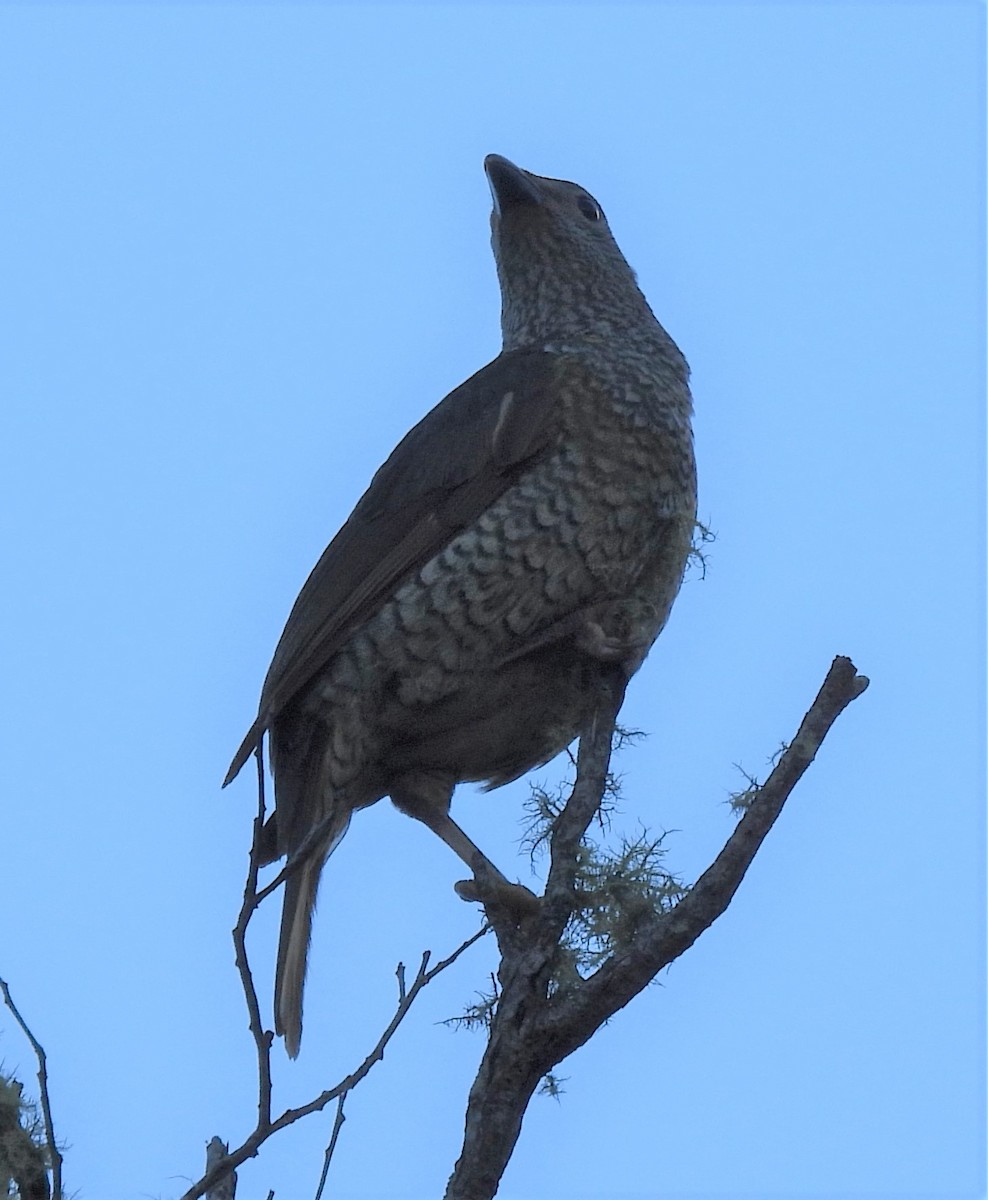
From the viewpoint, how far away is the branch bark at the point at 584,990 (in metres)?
3.16

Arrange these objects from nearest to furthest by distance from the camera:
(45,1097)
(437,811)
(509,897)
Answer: (45,1097) → (509,897) → (437,811)

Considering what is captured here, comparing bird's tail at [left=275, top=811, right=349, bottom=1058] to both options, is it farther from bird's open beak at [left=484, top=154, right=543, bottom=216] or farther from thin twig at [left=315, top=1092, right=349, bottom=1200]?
bird's open beak at [left=484, top=154, right=543, bottom=216]

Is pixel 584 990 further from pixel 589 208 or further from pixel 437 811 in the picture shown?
pixel 589 208

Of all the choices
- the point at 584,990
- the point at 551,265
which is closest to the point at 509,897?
the point at 584,990

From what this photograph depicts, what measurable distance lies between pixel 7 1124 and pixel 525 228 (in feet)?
11.7

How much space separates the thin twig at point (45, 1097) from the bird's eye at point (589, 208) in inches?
142

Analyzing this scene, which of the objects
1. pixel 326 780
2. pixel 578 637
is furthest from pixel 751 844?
pixel 326 780

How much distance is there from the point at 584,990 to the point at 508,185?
318 centimetres

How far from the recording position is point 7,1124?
297cm

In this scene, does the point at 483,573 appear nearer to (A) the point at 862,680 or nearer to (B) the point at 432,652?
(B) the point at 432,652

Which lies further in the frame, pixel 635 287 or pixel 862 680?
pixel 635 287

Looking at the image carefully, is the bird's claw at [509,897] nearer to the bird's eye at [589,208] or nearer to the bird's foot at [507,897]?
the bird's foot at [507,897]

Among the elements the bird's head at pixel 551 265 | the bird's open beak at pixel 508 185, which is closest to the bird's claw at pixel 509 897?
the bird's head at pixel 551 265

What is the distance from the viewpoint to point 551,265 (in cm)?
561
